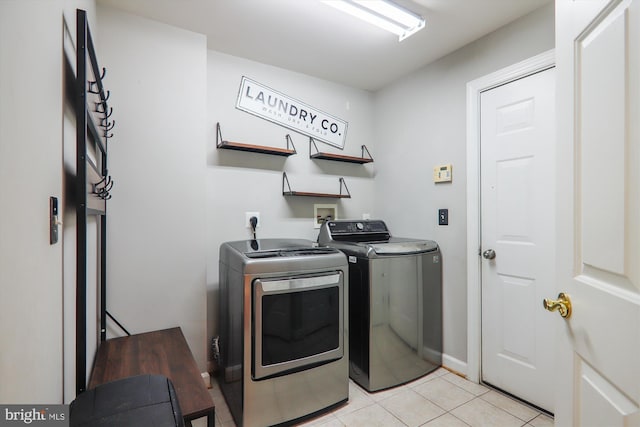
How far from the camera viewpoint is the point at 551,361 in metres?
1.86

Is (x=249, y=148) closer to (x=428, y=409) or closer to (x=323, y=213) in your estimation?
(x=323, y=213)

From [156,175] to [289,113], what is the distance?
48.6 inches

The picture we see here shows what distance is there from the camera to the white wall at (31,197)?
0.58m

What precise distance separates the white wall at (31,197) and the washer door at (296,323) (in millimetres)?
874

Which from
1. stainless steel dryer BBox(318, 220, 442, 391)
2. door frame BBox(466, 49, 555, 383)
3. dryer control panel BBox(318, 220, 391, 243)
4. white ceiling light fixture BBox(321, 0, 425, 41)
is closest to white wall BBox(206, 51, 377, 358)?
dryer control panel BBox(318, 220, 391, 243)

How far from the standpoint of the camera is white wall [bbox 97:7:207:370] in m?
1.90

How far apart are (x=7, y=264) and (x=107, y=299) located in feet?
4.98

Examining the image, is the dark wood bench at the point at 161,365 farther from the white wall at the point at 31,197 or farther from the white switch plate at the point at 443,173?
the white switch plate at the point at 443,173

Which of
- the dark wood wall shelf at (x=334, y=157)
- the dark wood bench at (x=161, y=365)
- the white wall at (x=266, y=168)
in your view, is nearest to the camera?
the dark wood bench at (x=161, y=365)

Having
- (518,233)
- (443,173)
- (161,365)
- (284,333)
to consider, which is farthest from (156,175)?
(518,233)

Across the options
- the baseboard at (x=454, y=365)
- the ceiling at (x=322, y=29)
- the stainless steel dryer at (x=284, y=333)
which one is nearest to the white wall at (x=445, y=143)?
the baseboard at (x=454, y=365)

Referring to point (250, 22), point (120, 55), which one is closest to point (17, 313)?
point (120, 55)

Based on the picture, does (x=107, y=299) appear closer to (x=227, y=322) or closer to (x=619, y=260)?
(x=227, y=322)

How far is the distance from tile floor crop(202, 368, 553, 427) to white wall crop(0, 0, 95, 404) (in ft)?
4.26
